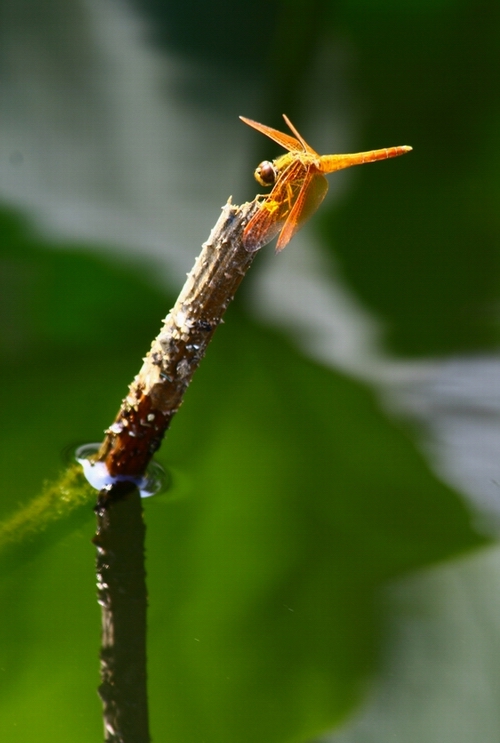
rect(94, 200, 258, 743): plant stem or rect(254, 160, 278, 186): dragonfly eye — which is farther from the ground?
A: rect(254, 160, 278, 186): dragonfly eye

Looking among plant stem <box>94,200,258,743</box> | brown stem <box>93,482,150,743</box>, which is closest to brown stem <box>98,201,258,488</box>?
plant stem <box>94,200,258,743</box>

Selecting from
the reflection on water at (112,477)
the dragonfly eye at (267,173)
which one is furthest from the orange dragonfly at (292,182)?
the reflection on water at (112,477)

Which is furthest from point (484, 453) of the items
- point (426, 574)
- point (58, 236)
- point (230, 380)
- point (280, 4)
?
point (280, 4)

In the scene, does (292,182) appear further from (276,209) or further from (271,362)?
(271,362)

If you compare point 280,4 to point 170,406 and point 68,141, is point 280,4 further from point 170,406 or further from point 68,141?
point 170,406

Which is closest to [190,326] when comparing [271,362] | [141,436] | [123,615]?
[141,436]

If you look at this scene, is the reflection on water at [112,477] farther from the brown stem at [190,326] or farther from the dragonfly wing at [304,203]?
the dragonfly wing at [304,203]

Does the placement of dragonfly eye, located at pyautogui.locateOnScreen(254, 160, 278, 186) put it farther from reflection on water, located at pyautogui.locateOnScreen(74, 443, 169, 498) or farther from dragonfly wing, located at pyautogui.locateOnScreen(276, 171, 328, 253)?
reflection on water, located at pyautogui.locateOnScreen(74, 443, 169, 498)
